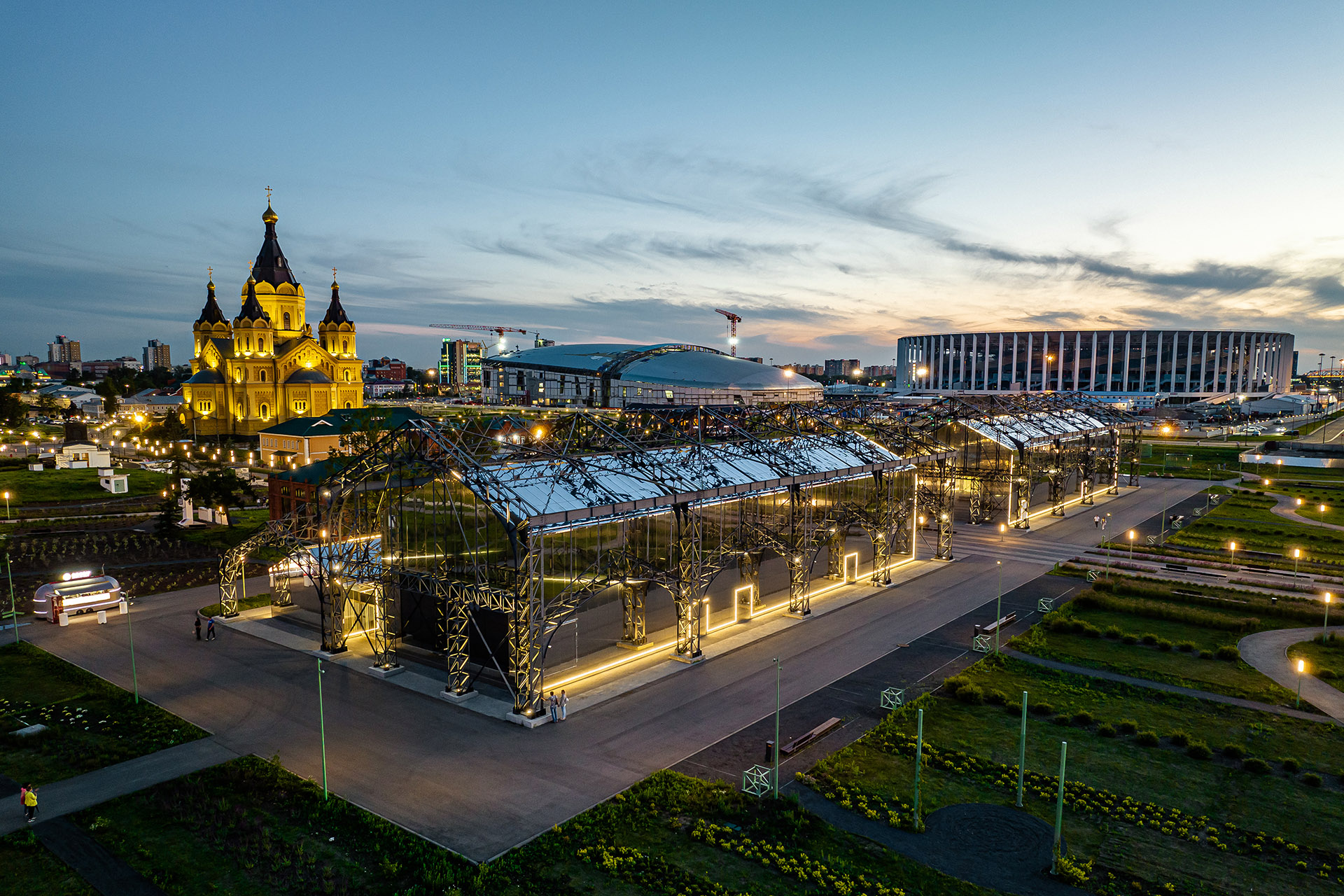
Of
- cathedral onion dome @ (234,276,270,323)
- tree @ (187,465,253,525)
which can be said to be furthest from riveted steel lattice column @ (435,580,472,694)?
cathedral onion dome @ (234,276,270,323)

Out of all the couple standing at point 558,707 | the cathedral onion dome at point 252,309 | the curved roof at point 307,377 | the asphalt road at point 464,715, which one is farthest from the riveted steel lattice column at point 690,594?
the cathedral onion dome at point 252,309

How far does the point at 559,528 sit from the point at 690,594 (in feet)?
26.1

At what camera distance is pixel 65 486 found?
88562mm

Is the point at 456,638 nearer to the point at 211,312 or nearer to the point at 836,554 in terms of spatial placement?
the point at 836,554

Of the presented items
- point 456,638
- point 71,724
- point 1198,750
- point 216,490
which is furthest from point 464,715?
point 216,490

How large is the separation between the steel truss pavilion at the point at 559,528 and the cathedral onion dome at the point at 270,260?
113m

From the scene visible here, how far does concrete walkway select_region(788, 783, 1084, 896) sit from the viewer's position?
791 inches

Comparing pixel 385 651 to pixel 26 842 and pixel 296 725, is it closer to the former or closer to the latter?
pixel 296 725

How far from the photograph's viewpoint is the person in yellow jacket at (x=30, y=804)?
73.1ft

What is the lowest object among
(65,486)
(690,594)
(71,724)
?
(71,724)

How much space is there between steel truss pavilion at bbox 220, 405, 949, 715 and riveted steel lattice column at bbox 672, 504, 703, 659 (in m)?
0.08

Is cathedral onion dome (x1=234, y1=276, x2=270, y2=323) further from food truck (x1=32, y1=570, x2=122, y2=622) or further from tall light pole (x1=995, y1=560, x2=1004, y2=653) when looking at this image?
tall light pole (x1=995, y1=560, x2=1004, y2=653)

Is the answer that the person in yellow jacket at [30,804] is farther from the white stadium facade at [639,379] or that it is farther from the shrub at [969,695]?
the white stadium facade at [639,379]

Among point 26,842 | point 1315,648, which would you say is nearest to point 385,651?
point 26,842
